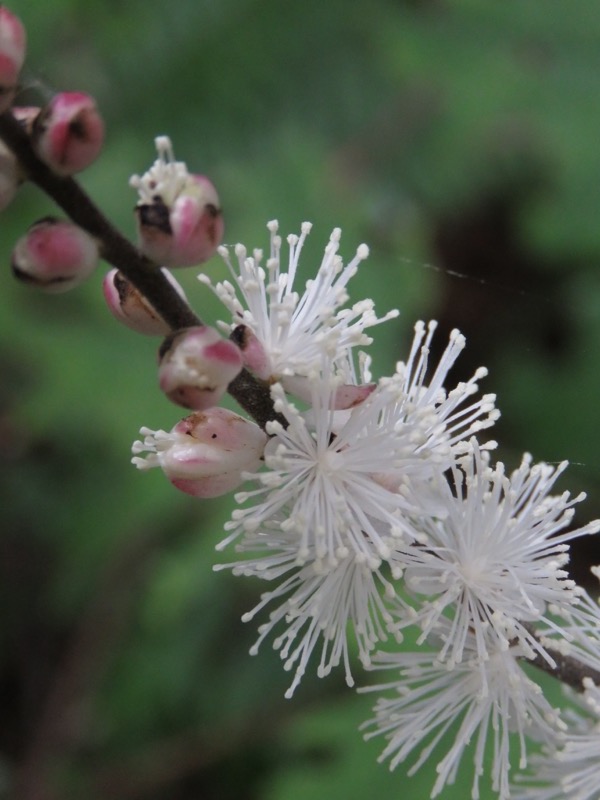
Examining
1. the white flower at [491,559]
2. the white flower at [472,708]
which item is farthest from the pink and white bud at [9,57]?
the white flower at [472,708]

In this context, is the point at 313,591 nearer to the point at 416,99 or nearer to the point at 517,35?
the point at 517,35

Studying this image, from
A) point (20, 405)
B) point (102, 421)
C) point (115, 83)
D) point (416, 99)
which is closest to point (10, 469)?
point (20, 405)

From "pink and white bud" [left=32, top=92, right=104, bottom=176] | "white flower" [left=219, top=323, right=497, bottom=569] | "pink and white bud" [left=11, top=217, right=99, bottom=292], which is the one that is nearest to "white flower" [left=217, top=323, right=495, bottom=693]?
"white flower" [left=219, top=323, right=497, bottom=569]

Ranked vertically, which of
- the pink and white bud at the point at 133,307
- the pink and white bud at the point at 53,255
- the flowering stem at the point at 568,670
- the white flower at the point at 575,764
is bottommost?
the white flower at the point at 575,764

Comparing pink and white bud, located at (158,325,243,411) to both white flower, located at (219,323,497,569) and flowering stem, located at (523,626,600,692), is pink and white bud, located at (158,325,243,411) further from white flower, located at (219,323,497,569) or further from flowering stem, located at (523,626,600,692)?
flowering stem, located at (523,626,600,692)

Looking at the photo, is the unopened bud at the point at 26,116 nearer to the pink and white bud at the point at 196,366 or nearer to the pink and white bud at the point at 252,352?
the pink and white bud at the point at 196,366

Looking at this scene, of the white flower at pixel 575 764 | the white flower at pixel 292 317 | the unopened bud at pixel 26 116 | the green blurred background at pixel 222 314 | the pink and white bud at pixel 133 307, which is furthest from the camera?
the green blurred background at pixel 222 314
